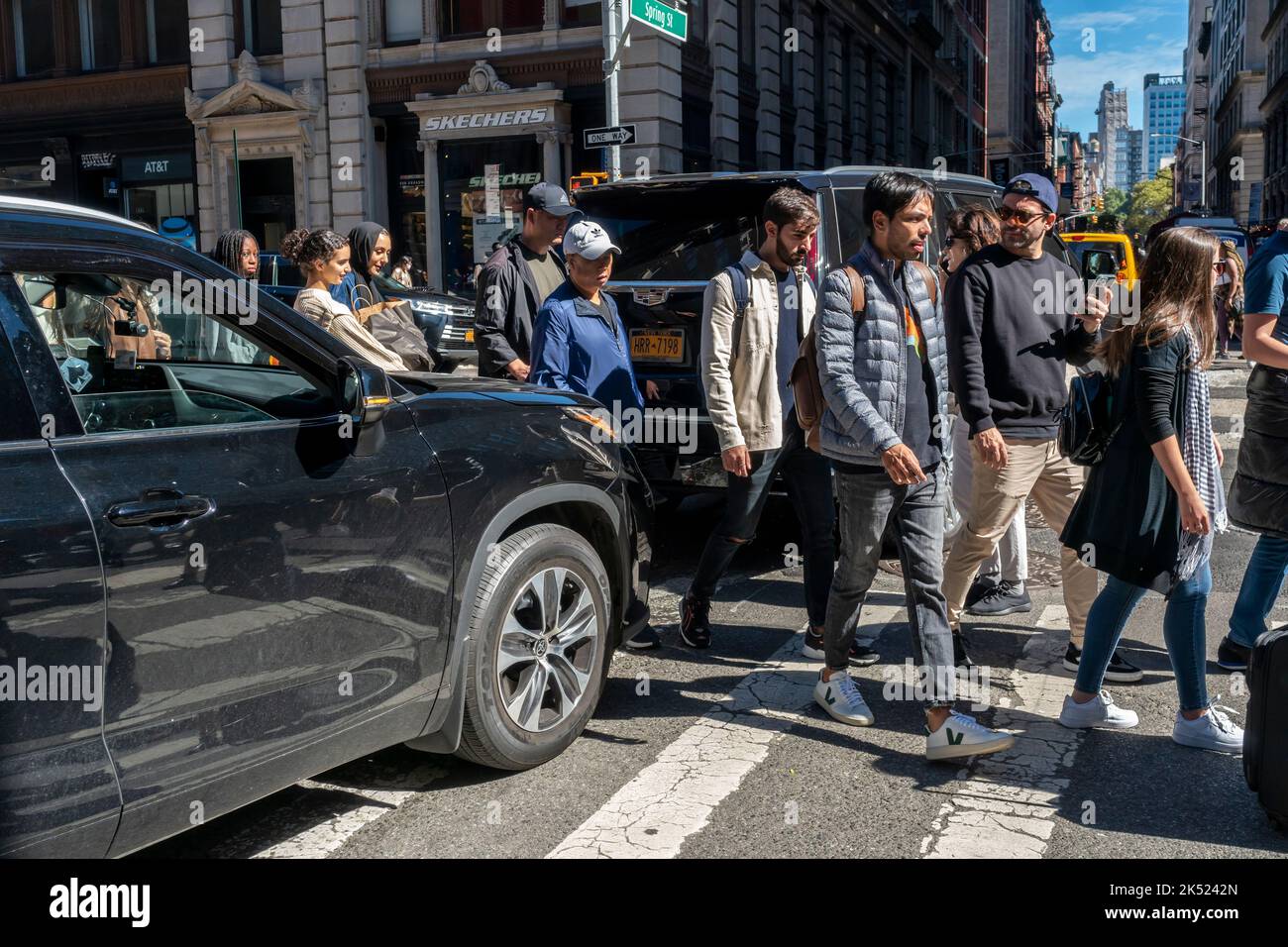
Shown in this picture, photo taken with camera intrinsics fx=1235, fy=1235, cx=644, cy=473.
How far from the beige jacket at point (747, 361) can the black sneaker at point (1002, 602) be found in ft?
5.29

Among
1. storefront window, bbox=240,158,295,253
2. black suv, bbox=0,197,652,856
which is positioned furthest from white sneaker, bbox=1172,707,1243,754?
storefront window, bbox=240,158,295,253

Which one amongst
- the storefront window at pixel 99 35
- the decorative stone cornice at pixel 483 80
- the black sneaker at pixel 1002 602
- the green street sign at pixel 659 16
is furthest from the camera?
the storefront window at pixel 99 35

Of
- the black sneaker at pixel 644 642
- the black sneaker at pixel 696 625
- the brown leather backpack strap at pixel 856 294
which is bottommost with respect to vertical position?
the black sneaker at pixel 644 642

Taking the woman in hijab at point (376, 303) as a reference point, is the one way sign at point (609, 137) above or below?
above

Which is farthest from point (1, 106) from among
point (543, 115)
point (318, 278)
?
point (318, 278)

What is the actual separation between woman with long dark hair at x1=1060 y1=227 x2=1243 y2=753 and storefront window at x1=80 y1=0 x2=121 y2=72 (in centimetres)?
2608

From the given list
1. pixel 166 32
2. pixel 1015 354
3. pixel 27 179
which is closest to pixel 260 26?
pixel 166 32

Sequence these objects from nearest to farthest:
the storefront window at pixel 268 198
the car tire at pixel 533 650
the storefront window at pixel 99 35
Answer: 1. the car tire at pixel 533 650
2. the storefront window at pixel 268 198
3. the storefront window at pixel 99 35

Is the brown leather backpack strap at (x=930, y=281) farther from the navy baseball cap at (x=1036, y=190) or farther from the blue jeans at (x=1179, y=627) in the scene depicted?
the blue jeans at (x=1179, y=627)

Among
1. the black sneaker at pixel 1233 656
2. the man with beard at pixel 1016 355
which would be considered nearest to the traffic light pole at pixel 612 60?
the man with beard at pixel 1016 355

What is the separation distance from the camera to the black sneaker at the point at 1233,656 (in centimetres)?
539

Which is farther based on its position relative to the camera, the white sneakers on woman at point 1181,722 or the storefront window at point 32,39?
the storefront window at point 32,39

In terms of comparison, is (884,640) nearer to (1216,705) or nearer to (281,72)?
(1216,705)

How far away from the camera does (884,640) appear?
6000 mm
